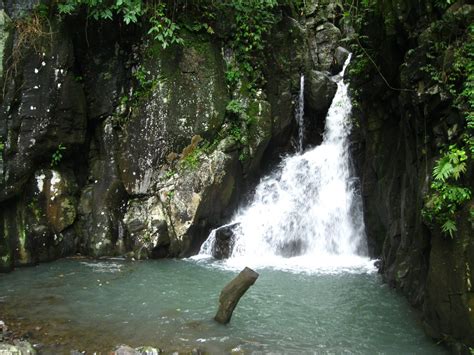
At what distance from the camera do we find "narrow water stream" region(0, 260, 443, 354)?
5996 mm

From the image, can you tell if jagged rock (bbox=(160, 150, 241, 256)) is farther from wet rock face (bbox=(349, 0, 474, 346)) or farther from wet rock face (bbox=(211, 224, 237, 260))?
wet rock face (bbox=(349, 0, 474, 346))

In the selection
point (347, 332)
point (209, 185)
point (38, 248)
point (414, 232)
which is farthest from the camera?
point (209, 185)

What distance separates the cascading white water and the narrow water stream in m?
1.58

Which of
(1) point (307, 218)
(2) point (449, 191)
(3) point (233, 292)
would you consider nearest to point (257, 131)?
(1) point (307, 218)

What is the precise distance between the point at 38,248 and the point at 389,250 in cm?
820

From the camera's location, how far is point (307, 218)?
39.9 feet

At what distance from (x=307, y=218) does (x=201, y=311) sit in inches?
225

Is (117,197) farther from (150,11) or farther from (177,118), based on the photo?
(150,11)

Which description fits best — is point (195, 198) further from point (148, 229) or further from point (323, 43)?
point (323, 43)

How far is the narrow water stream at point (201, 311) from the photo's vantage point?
6.00 meters

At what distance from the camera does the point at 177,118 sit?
11688 millimetres

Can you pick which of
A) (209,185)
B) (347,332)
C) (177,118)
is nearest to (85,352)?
(347,332)

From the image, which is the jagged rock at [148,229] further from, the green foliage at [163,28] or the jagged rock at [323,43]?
the jagged rock at [323,43]

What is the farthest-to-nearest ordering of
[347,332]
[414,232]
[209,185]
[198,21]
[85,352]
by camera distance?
[198,21], [209,185], [414,232], [347,332], [85,352]
